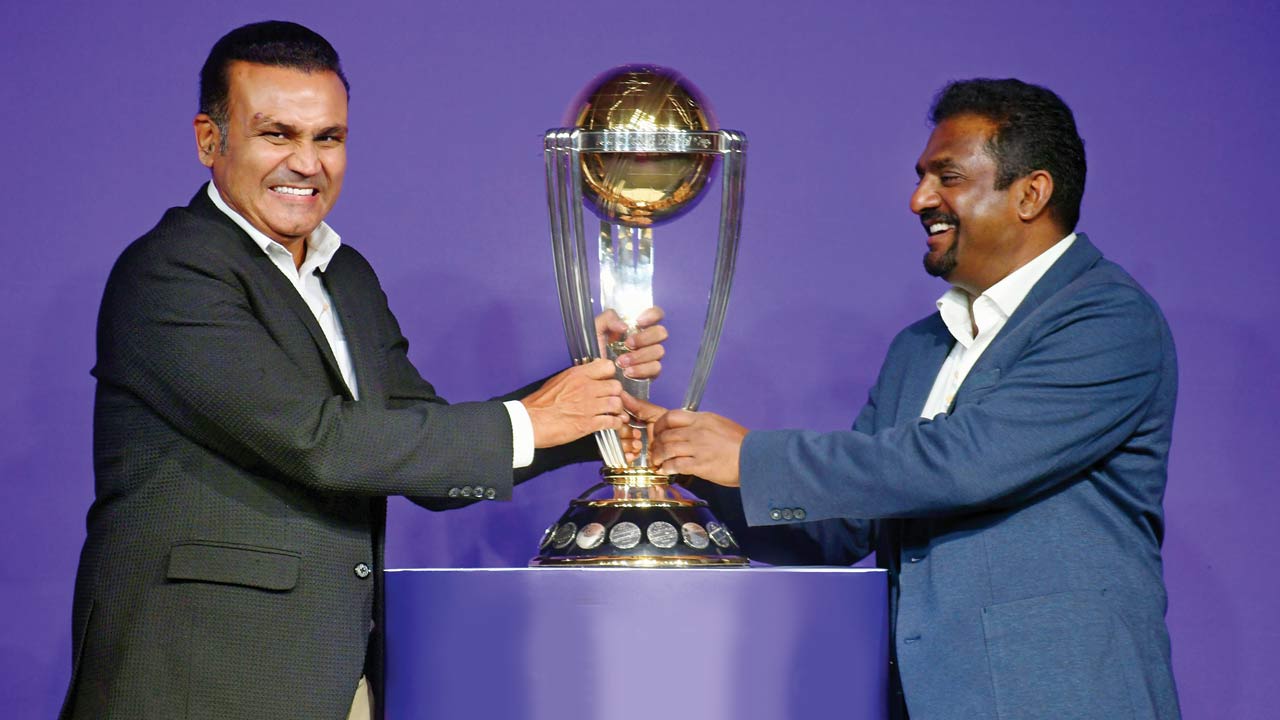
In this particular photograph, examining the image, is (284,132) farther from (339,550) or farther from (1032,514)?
(1032,514)

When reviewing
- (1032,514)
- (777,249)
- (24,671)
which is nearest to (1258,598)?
(777,249)

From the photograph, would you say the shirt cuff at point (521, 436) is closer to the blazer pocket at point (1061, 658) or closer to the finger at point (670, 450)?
the finger at point (670, 450)

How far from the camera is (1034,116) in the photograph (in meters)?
2.13

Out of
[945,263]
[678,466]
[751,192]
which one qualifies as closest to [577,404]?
[678,466]

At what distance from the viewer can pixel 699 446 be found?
194 centimetres

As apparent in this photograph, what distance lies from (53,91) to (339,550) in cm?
160

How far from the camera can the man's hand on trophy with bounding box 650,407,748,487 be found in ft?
6.29

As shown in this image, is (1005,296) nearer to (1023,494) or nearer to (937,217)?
(937,217)

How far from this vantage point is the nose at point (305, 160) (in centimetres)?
189

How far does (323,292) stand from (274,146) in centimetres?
23

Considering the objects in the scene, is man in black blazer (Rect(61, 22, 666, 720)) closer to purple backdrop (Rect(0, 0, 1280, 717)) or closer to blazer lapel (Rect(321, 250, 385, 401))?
blazer lapel (Rect(321, 250, 385, 401))

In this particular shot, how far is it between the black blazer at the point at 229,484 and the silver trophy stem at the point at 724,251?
35 centimetres

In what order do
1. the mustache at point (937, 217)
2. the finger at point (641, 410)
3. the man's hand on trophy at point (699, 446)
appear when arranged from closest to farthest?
the man's hand on trophy at point (699, 446) < the finger at point (641, 410) < the mustache at point (937, 217)

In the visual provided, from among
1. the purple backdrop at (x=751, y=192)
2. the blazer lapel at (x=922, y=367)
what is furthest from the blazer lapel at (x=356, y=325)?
the purple backdrop at (x=751, y=192)
